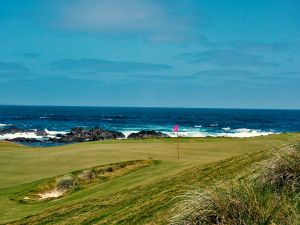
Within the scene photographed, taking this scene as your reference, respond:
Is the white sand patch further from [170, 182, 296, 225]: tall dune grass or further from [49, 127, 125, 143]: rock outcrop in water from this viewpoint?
[49, 127, 125, 143]: rock outcrop in water

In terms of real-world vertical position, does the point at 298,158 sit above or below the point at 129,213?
above

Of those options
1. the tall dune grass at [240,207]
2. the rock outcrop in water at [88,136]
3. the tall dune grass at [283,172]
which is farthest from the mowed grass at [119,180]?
the rock outcrop in water at [88,136]

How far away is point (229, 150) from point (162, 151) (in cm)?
339

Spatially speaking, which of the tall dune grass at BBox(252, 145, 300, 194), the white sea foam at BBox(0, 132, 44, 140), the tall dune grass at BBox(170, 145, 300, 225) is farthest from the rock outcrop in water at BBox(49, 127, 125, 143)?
the tall dune grass at BBox(170, 145, 300, 225)

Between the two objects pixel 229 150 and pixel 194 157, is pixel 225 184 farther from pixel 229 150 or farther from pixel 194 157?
pixel 229 150

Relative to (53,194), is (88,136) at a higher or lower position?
lower

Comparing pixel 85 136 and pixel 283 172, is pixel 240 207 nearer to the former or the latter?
pixel 283 172

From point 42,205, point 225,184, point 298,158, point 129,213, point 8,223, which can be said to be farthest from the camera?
point 42,205

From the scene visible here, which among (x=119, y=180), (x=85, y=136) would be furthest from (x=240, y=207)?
(x=85, y=136)

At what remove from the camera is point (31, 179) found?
709 inches

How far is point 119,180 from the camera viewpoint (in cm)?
1521

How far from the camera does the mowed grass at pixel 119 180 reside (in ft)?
31.8

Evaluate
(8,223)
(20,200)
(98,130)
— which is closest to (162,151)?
(20,200)

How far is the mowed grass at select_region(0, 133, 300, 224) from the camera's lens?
31.8 feet
